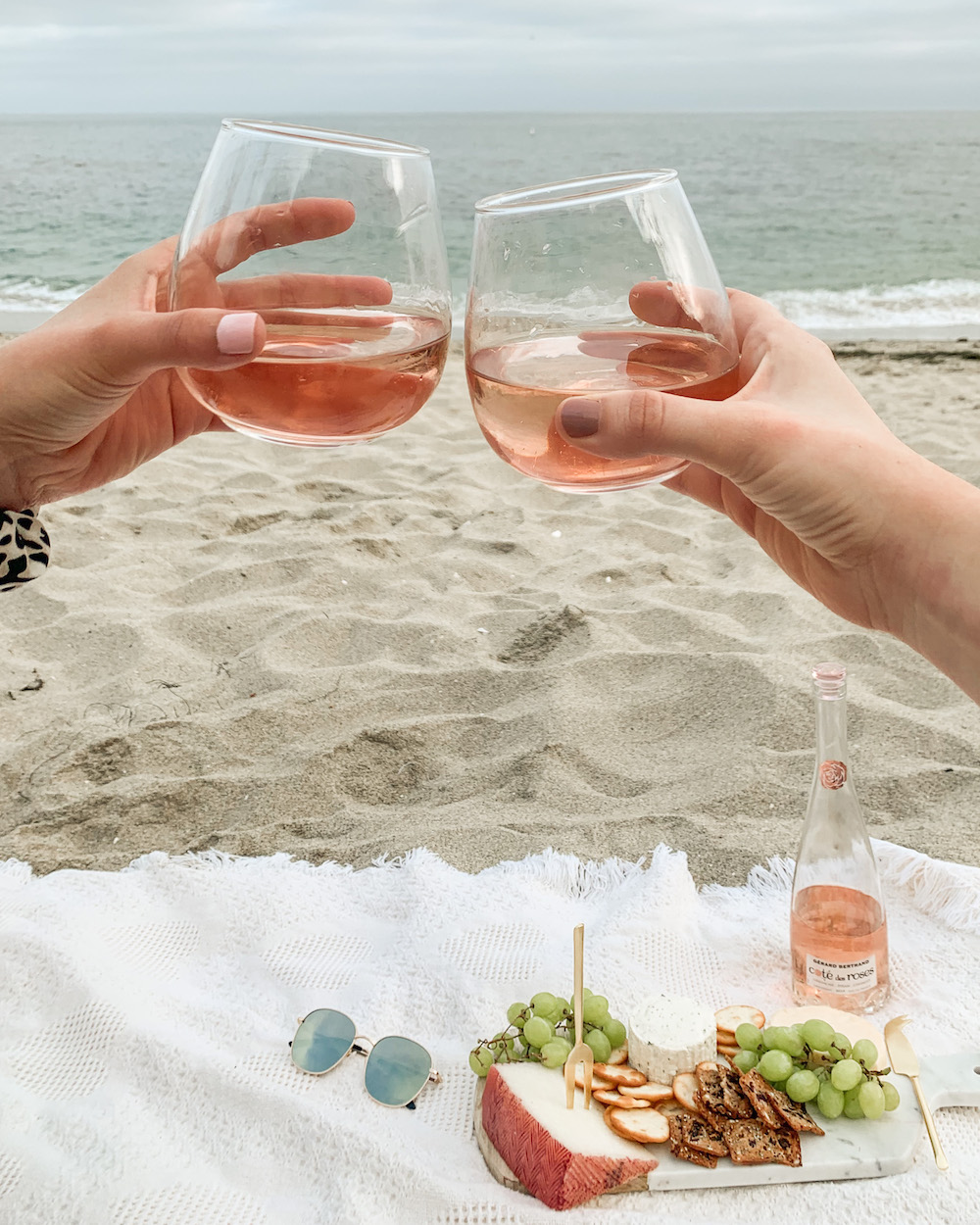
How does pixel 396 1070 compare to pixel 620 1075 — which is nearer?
pixel 620 1075

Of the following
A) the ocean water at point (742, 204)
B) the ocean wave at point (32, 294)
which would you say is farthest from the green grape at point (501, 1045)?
the ocean wave at point (32, 294)

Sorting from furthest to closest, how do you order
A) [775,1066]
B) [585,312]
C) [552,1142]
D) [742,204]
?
1. [742,204]
2. [775,1066]
3. [552,1142]
4. [585,312]

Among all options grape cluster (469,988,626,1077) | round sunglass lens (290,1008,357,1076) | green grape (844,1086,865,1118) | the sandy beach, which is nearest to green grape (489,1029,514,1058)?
grape cluster (469,988,626,1077)

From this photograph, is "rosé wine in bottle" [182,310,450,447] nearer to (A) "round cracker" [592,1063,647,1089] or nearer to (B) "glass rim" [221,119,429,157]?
(B) "glass rim" [221,119,429,157]

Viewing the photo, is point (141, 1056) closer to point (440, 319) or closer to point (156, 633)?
point (440, 319)

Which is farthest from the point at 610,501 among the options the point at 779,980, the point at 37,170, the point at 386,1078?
the point at 37,170

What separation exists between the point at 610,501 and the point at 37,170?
28880mm

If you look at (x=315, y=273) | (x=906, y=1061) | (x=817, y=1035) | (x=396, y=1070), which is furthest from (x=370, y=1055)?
(x=315, y=273)

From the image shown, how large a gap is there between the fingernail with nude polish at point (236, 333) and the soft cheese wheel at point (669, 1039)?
1.08 meters

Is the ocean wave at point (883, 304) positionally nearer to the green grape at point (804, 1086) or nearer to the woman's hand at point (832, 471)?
the woman's hand at point (832, 471)

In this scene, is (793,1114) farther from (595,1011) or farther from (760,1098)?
(595,1011)

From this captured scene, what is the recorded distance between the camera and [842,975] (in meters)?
1.75

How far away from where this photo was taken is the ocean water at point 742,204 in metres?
12.9

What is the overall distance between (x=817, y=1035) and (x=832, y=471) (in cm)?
82
